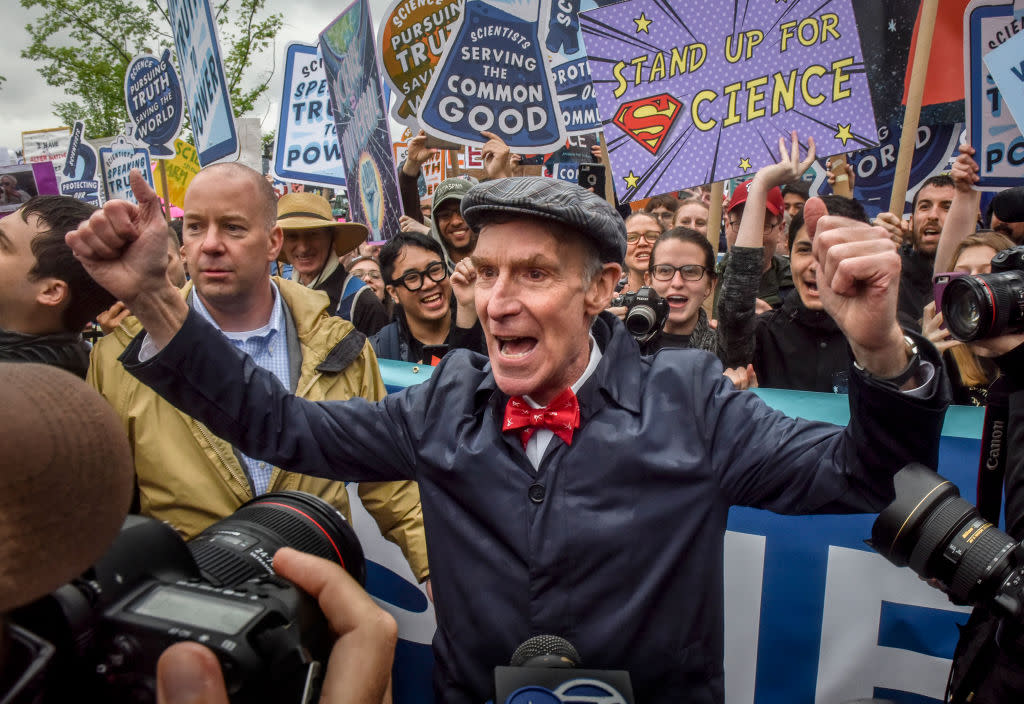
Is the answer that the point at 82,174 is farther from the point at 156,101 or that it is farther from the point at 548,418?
→ the point at 548,418

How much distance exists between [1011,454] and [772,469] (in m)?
0.67

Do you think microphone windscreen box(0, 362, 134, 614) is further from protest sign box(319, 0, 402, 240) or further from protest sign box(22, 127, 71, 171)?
protest sign box(22, 127, 71, 171)

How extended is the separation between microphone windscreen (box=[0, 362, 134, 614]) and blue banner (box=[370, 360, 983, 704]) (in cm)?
188

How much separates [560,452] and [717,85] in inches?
115

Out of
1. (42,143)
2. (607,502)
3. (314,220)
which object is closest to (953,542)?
(607,502)

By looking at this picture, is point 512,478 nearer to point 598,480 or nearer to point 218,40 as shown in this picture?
point 598,480

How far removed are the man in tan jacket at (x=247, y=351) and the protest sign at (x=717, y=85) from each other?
6.72 feet

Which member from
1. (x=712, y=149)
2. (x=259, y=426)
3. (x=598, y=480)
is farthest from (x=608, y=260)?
(x=712, y=149)

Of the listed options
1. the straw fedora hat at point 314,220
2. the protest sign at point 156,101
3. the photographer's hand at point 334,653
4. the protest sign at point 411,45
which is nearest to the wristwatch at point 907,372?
the photographer's hand at point 334,653

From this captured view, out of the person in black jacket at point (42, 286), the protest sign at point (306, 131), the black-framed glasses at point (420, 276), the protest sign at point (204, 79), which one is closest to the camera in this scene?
the person in black jacket at point (42, 286)

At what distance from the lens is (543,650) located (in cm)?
138

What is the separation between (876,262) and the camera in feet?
4.33

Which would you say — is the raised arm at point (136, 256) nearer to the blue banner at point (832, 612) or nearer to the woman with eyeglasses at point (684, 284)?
the blue banner at point (832, 612)

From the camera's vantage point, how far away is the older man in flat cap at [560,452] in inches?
63.0
